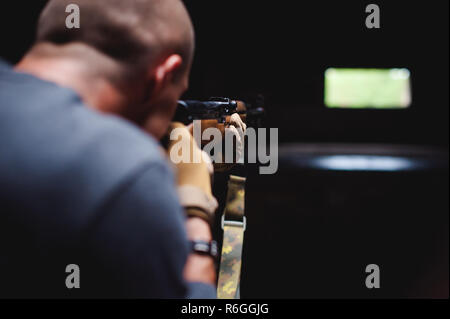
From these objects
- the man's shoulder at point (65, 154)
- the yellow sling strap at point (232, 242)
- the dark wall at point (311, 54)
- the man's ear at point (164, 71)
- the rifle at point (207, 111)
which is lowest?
the yellow sling strap at point (232, 242)

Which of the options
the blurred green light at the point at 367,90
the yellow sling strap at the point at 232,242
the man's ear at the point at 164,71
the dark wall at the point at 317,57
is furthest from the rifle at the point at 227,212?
the blurred green light at the point at 367,90

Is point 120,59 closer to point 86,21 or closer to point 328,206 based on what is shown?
point 86,21

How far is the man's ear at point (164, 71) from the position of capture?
47 cm

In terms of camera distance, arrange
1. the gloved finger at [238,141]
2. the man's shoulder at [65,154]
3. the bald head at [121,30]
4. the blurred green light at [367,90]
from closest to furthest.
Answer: the man's shoulder at [65,154]
the bald head at [121,30]
the gloved finger at [238,141]
the blurred green light at [367,90]

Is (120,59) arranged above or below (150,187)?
above

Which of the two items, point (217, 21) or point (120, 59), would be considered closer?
point (120, 59)

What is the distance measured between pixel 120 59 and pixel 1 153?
6.7 inches

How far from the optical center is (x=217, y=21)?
2.63 meters

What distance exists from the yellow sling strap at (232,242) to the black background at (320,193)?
50 centimetres

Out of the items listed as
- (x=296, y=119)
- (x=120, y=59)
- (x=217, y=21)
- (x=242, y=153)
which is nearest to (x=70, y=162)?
(x=120, y=59)

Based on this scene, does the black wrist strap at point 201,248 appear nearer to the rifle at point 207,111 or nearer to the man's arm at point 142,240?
the man's arm at point 142,240
